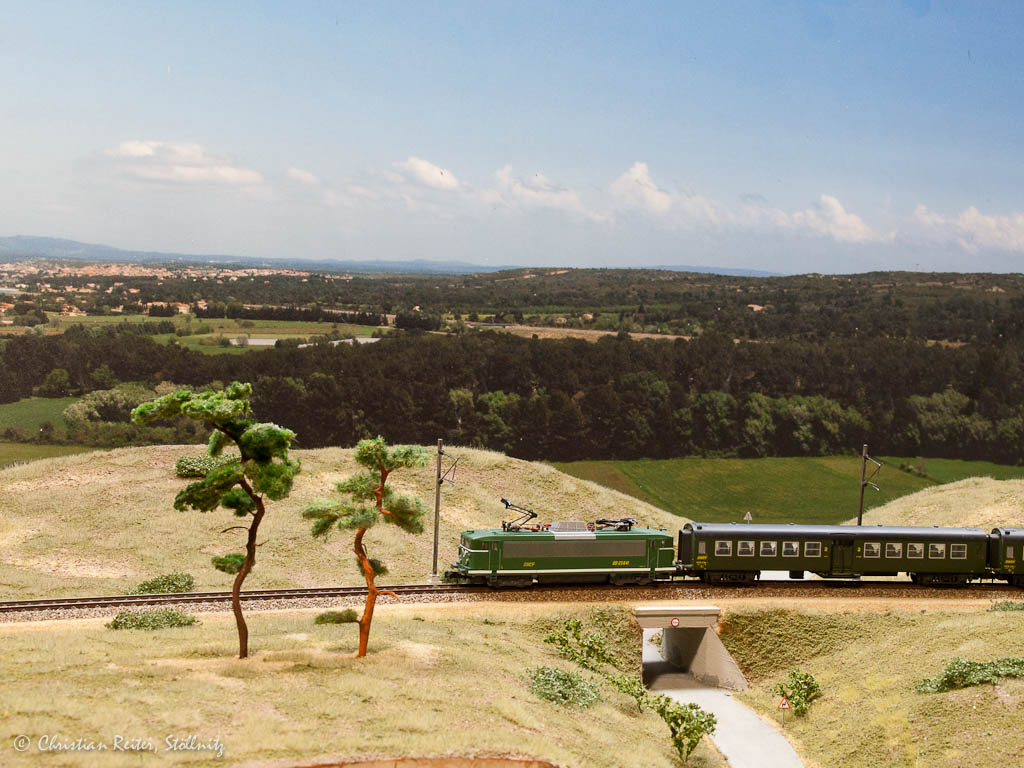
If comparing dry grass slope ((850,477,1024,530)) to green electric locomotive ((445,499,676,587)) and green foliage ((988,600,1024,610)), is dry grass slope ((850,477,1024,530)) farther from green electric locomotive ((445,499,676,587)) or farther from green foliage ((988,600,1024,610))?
green electric locomotive ((445,499,676,587))

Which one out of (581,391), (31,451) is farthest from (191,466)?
(581,391)

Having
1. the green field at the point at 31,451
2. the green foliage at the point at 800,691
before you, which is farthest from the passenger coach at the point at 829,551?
the green field at the point at 31,451

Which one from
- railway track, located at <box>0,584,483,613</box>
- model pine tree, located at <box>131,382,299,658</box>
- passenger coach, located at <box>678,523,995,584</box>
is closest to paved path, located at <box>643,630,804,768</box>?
passenger coach, located at <box>678,523,995,584</box>

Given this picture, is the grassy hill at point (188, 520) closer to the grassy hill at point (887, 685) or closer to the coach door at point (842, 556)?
the grassy hill at point (887, 685)

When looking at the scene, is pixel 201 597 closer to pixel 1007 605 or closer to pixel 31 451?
pixel 1007 605

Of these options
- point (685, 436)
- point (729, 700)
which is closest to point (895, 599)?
point (729, 700)
